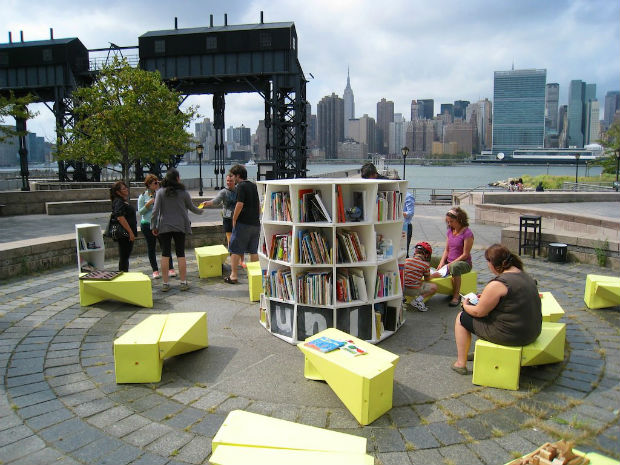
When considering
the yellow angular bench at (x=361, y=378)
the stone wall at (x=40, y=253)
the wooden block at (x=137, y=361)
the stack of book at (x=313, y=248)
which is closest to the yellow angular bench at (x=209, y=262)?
the stone wall at (x=40, y=253)

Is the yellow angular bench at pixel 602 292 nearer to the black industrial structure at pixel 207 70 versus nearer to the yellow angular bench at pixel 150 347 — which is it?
the yellow angular bench at pixel 150 347

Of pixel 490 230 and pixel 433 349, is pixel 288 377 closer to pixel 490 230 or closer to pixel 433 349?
pixel 433 349

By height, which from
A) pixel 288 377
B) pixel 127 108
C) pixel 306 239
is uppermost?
pixel 127 108

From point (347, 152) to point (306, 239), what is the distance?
556 feet

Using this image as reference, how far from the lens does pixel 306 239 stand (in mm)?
5648

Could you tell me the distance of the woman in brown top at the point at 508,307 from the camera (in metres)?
4.63

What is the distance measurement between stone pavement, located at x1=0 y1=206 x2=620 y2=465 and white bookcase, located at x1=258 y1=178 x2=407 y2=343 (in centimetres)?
38

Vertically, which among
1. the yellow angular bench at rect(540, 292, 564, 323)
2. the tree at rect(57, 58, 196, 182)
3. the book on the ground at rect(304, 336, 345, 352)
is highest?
the tree at rect(57, 58, 196, 182)

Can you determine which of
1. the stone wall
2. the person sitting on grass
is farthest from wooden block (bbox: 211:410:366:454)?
the stone wall

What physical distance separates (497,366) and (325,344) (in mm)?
1681

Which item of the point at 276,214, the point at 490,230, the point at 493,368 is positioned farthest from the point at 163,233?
the point at 490,230

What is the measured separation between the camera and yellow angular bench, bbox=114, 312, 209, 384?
4797 mm

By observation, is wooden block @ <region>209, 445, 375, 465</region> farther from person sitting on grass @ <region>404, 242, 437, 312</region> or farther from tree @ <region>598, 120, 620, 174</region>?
tree @ <region>598, 120, 620, 174</region>

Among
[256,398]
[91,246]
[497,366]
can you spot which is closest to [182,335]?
[256,398]
